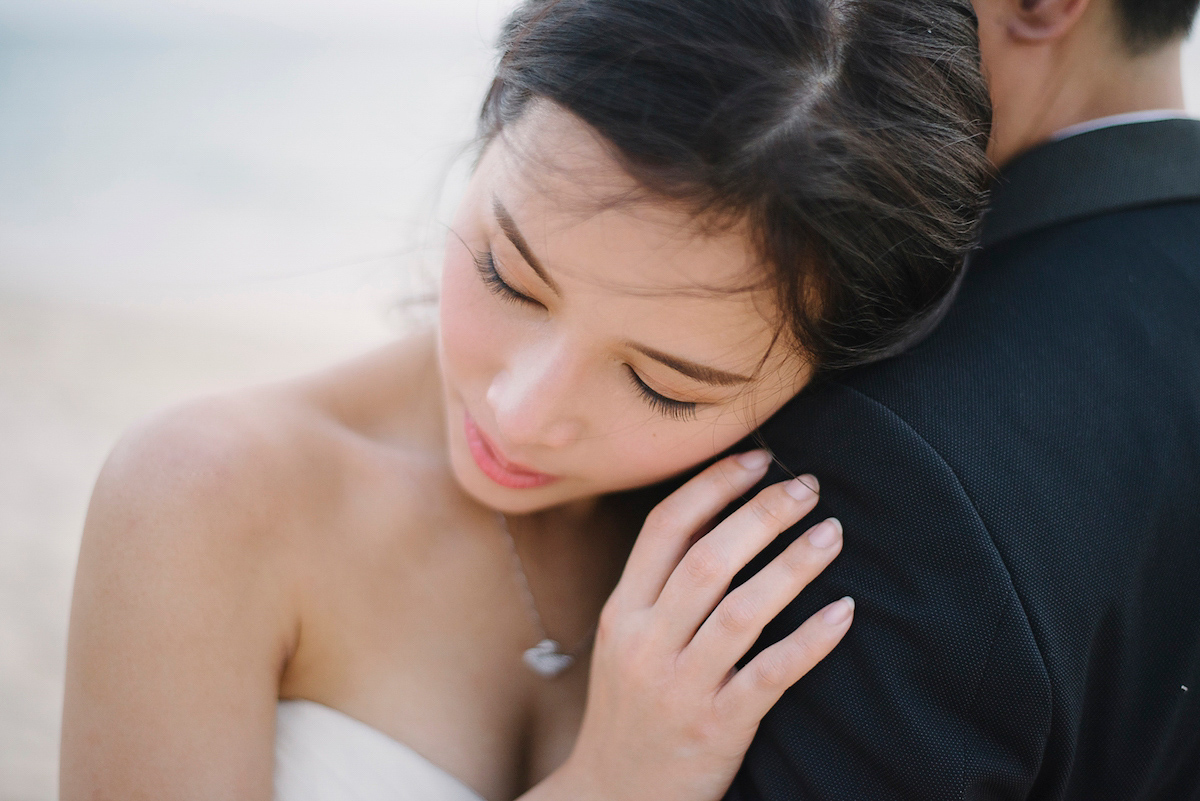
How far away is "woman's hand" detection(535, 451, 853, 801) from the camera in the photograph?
3.62ft

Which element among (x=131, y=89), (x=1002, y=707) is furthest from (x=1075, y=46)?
(x=131, y=89)

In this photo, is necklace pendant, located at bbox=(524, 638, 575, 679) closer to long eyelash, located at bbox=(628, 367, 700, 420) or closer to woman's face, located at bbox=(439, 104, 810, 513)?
woman's face, located at bbox=(439, 104, 810, 513)

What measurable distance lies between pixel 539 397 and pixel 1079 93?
913mm

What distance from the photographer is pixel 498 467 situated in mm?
1361

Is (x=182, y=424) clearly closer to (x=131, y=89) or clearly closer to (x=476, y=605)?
(x=476, y=605)

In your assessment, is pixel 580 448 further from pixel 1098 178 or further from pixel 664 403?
pixel 1098 178

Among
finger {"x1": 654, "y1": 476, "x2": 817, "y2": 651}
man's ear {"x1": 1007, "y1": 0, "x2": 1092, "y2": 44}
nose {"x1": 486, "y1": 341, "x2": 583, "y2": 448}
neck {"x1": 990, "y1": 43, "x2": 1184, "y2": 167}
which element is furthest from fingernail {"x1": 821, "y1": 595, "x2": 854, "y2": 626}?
man's ear {"x1": 1007, "y1": 0, "x2": 1092, "y2": 44}

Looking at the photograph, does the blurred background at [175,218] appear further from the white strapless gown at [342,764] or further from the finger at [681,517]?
the white strapless gown at [342,764]

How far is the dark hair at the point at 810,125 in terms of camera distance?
1.02m

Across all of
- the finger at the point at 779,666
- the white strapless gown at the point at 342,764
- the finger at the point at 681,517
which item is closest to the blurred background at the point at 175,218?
the finger at the point at 681,517

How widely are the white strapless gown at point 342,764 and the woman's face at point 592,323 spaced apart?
0.43 meters

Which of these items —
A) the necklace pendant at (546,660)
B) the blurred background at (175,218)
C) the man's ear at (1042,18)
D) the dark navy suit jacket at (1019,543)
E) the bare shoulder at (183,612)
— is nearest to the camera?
the dark navy suit jacket at (1019,543)

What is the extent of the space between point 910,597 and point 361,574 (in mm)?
802

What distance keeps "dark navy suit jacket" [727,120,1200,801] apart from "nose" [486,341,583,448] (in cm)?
28
